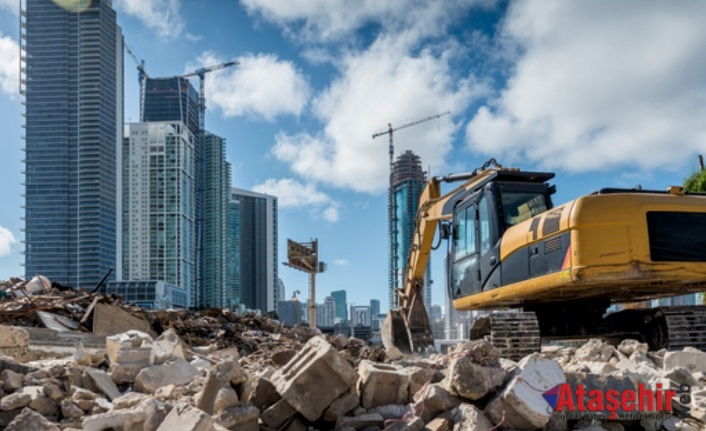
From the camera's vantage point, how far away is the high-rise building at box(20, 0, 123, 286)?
77375mm

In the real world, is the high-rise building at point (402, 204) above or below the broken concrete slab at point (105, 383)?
above

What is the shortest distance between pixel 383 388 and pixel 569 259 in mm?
3455

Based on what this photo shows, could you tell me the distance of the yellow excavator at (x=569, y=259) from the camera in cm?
717

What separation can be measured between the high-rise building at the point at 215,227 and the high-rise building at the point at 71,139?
15.1 m

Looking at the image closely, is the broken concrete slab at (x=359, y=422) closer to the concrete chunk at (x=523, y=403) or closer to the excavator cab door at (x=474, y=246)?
the concrete chunk at (x=523, y=403)

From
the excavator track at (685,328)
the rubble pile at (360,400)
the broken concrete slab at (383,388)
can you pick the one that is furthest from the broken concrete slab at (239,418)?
the excavator track at (685,328)

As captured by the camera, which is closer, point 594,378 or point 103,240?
point 594,378

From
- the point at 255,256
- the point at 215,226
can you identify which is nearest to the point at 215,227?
the point at 215,226

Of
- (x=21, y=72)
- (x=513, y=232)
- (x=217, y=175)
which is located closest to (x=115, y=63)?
(x=21, y=72)

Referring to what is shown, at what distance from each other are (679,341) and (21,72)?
9415cm

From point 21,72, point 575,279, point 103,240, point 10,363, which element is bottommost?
point 10,363

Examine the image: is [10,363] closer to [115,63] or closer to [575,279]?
[575,279]

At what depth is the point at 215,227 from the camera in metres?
93.7

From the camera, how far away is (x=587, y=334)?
9242 mm
